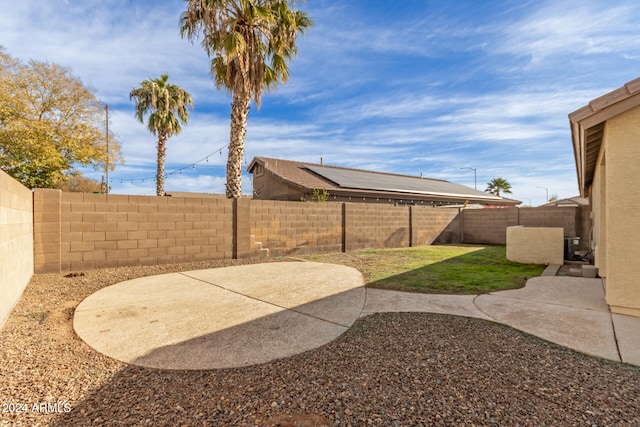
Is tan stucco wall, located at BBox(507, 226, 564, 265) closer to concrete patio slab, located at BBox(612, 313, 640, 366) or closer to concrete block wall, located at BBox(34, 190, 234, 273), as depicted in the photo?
concrete patio slab, located at BBox(612, 313, 640, 366)

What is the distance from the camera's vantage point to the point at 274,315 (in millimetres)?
4660

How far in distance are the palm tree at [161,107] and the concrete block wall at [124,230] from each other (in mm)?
13254

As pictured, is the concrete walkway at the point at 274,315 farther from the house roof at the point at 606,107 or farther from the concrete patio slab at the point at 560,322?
the house roof at the point at 606,107

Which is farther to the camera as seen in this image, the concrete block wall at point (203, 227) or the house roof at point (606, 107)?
the concrete block wall at point (203, 227)

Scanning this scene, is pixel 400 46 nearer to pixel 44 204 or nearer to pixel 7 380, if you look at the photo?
pixel 44 204

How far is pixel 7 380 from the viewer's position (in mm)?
2730

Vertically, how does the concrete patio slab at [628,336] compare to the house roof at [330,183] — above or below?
below

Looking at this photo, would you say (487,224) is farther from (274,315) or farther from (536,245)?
(274,315)

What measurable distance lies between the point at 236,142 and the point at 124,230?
4572 millimetres

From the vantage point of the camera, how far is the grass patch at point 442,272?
6.59 metres

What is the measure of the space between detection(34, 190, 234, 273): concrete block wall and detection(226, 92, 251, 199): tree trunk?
1.03 meters

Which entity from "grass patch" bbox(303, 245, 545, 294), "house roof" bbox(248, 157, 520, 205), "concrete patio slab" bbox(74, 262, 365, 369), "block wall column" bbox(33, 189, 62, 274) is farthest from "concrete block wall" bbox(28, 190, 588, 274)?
"house roof" bbox(248, 157, 520, 205)

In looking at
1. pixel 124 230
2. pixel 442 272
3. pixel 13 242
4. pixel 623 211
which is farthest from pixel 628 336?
pixel 124 230

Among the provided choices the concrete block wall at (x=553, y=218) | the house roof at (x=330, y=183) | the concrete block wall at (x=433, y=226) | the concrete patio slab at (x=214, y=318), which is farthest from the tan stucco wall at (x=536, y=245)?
the house roof at (x=330, y=183)
